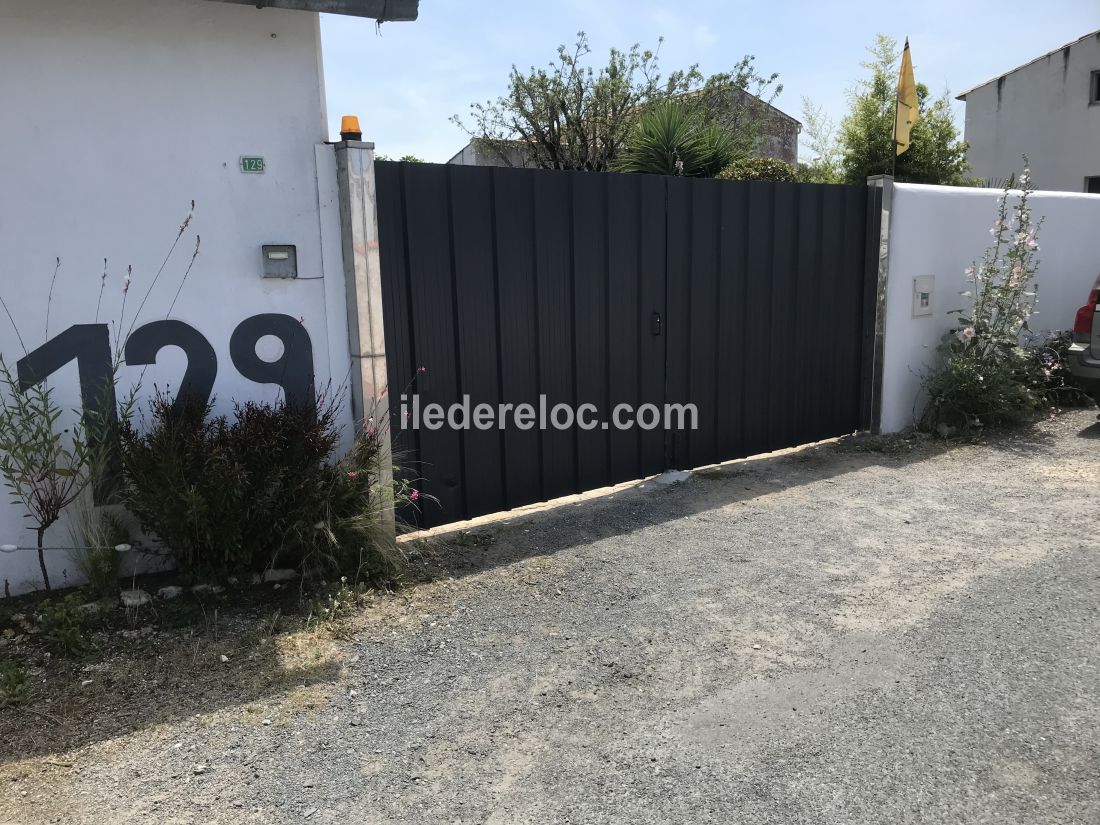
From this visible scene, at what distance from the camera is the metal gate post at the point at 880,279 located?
21.3 ft

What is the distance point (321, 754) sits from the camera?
2.74m

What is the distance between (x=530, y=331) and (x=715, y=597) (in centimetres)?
197

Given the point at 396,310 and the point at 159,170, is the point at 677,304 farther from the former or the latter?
the point at 159,170

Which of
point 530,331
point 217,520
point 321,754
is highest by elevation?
point 530,331

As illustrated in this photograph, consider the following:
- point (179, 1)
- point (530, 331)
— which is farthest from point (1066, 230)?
point (179, 1)

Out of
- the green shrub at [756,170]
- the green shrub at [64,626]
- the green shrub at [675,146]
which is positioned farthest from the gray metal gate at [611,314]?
the green shrub at [756,170]

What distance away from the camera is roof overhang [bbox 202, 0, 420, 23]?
11.7ft

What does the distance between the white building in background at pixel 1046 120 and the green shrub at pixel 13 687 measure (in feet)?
72.8

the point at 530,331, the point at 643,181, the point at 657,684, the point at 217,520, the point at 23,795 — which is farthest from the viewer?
the point at 643,181

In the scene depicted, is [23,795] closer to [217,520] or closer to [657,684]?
[217,520]

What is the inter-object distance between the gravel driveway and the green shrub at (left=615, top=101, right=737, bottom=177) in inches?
186

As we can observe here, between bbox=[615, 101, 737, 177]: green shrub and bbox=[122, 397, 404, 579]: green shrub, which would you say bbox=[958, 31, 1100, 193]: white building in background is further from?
bbox=[122, 397, 404, 579]: green shrub

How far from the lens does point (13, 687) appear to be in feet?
10.00

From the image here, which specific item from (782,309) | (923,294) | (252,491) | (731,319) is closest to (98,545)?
(252,491)
